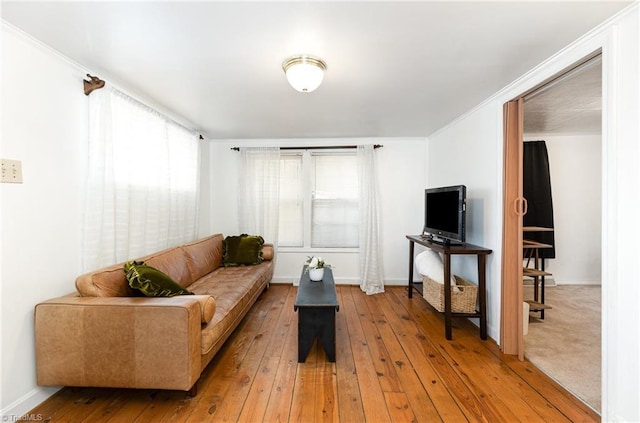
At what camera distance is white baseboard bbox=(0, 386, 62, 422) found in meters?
1.59

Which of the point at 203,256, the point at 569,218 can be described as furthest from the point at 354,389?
the point at 569,218

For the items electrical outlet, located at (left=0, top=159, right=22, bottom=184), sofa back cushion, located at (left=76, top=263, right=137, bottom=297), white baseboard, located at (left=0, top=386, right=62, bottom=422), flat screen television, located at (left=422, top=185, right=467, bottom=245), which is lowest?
white baseboard, located at (left=0, top=386, right=62, bottom=422)

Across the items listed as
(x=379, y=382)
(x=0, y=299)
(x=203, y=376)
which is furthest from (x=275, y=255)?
(x=0, y=299)

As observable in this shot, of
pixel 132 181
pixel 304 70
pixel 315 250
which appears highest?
pixel 304 70

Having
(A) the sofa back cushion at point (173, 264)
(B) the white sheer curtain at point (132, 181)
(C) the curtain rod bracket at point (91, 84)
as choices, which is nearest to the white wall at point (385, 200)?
(B) the white sheer curtain at point (132, 181)

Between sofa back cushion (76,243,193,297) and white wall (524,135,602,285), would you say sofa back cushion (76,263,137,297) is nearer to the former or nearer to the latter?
sofa back cushion (76,243,193,297)

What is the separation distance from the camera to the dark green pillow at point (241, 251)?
3.74 metres

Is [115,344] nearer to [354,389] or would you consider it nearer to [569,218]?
[354,389]

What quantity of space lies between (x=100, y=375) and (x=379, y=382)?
1862 mm

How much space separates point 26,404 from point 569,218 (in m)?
6.42

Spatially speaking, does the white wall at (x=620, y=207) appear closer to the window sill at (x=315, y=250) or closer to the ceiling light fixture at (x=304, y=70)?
the ceiling light fixture at (x=304, y=70)

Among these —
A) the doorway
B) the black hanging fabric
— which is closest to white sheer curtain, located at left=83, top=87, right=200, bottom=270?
the doorway

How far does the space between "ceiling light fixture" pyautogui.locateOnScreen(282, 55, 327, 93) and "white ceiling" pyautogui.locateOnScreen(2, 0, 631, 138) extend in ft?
0.18

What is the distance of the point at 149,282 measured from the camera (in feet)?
6.32
